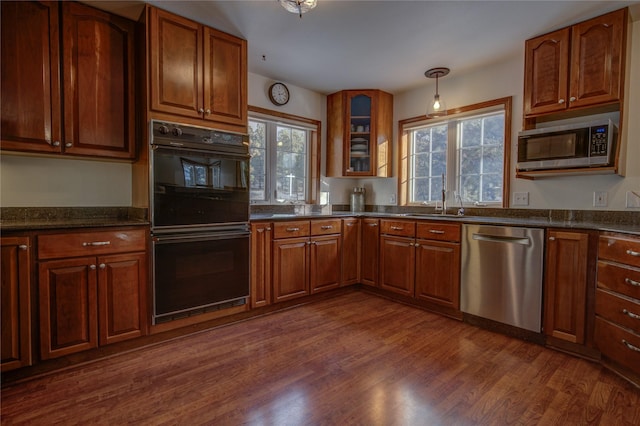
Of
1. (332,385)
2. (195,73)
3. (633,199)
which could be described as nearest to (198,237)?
(195,73)

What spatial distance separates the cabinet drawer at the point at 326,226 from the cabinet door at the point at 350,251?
9 centimetres

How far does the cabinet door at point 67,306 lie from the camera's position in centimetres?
191

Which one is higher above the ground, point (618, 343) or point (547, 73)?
point (547, 73)

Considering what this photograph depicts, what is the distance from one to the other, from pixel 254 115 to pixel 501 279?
2755 millimetres

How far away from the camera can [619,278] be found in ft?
6.42

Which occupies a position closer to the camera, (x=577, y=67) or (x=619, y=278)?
(x=619, y=278)

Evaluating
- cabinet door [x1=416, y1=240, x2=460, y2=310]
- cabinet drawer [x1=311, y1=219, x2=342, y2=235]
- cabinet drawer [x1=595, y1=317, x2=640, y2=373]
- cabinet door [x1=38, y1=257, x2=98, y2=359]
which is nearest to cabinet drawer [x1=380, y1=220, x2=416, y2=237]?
cabinet door [x1=416, y1=240, x2=460, y2=310]

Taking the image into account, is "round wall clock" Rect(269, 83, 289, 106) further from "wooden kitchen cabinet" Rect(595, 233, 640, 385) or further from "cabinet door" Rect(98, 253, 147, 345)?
"wooden kitchen cabinet" Rect(595, 233, 640, 385)

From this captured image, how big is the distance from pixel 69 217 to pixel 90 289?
684mm

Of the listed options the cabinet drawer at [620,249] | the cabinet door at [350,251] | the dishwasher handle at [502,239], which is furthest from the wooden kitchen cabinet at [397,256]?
the cabinet drawer at [620,249]

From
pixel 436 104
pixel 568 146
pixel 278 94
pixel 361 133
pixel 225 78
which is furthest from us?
pixel 361 133

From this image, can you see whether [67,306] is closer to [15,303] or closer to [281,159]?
[15,303]

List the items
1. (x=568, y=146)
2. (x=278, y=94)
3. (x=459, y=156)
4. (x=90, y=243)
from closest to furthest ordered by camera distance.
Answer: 1. (x=90, y=243)
2. (x=568, y=146)
3. (x=459, y=156)
4. (x=278, y=94)

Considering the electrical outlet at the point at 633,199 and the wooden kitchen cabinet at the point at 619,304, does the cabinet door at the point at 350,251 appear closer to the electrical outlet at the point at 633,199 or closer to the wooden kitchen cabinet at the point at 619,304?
the wooden kitchen cabinet at the point at 619,304
